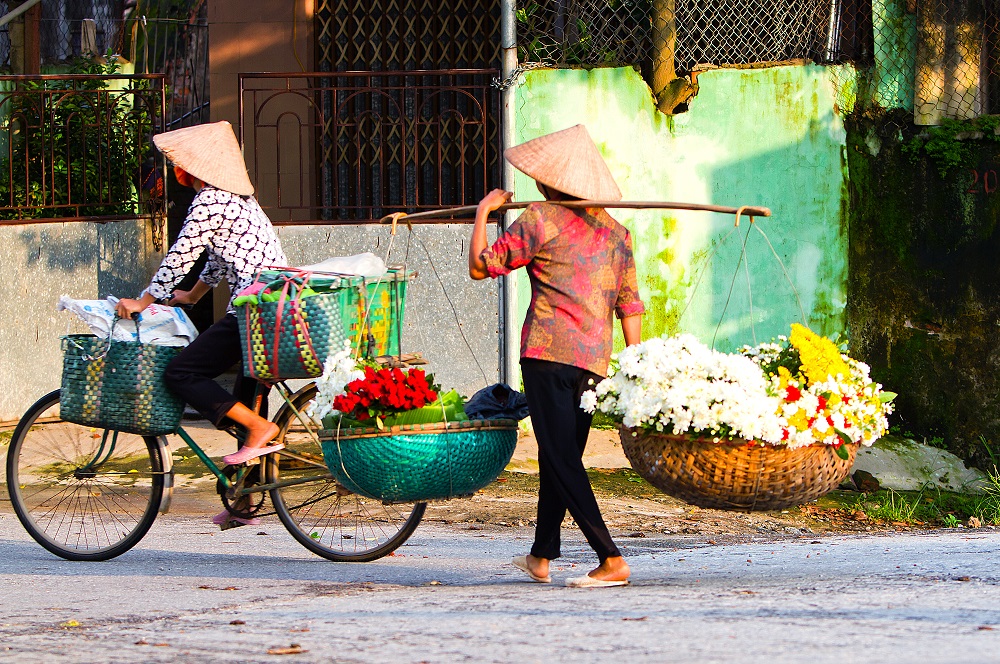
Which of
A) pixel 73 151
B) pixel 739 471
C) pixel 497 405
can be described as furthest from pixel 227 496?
pixel 73 151

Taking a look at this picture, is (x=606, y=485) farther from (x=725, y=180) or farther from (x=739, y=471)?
(x=739, y=471)

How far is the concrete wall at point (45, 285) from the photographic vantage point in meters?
9.59

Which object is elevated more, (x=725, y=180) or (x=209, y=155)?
(x=725, y=180)

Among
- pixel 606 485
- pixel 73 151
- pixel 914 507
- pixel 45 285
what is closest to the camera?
pixel 914 507

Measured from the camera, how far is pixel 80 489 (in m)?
6.53

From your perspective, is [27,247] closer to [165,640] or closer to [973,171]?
[165,640]

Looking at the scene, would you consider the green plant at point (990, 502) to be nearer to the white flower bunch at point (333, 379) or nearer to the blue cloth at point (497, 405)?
the blue cloth at point (497, 405)

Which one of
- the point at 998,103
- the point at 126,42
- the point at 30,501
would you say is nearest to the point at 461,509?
the point at 30,501

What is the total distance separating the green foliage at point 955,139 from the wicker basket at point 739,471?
4.99 meters

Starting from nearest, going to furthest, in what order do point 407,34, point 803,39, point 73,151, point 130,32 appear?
point 803,39
point 73,151
point 407,34
point 130,32

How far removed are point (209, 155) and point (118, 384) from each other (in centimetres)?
113

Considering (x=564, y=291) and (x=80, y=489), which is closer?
(x=564, y=291)

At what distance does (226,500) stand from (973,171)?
6046 millimetres

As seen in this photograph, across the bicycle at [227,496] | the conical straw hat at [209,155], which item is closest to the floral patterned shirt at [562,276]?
the bicycle at [227,496]
